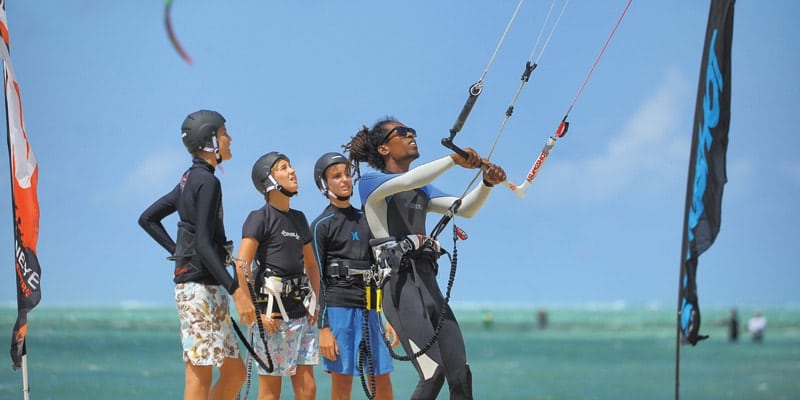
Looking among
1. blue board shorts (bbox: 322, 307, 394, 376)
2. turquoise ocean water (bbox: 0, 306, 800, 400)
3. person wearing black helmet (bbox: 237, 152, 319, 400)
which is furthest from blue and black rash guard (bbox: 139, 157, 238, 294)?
turquoise ocean water (bbox: 0, 306, 800, 400)

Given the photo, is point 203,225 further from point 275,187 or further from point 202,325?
point 275,187

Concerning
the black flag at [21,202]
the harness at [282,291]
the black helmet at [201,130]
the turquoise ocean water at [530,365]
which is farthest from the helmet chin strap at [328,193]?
the turquoise ocean water at [530,365]

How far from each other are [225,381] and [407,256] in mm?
1201

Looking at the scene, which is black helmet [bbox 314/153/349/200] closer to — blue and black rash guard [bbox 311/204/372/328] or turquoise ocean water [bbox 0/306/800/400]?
blue and black rash guard [bbox 311/204/372/328]

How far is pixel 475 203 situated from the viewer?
6223mm

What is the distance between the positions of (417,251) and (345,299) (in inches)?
39.0

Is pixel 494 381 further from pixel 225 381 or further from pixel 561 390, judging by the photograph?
pixel 225 381

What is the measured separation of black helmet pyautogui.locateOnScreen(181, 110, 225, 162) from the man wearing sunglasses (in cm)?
84

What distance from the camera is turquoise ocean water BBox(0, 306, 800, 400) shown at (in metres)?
24.4

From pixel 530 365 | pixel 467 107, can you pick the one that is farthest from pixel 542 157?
pixel 530 365

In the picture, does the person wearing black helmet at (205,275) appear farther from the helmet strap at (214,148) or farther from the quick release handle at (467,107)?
the quick release handle at (467,107)

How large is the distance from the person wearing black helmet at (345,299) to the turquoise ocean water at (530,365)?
11.0 m

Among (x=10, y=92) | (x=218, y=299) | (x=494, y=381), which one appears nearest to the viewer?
(x=218, y=299)

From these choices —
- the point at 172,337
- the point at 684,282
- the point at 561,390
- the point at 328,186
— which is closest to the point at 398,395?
the point at 561,390
